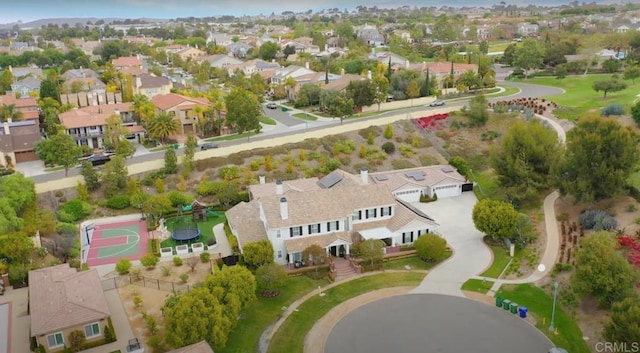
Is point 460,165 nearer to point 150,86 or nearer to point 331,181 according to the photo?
point 331,181

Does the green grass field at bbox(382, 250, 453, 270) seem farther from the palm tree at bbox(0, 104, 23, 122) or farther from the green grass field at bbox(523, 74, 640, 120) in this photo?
the palm tree at bbox(0, 104, 23, 122)

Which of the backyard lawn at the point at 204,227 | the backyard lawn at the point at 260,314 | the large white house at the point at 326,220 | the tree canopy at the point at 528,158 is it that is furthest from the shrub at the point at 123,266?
the tree canopy at the point at 528,158

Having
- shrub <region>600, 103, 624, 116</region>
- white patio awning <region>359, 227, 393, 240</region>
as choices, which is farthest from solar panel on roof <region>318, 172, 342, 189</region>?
shrub <region>600, 103, 624, 116</region>

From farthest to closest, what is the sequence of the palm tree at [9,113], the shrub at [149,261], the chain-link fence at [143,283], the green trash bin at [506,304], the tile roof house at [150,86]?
the tile roof house at [150,86]
the palm tree at [9,113]
the shrub at [149,261]
the chain-link fence at [143,283]
the green trash bin at [506,304]

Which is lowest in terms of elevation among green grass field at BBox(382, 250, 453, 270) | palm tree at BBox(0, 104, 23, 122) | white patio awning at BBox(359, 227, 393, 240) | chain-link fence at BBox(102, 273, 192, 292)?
green grass field at BBox(382, 250, 453, 270)

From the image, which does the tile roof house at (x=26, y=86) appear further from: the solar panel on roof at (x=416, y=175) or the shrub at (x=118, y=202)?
the solar panel on roof at (x=416, y=175)
